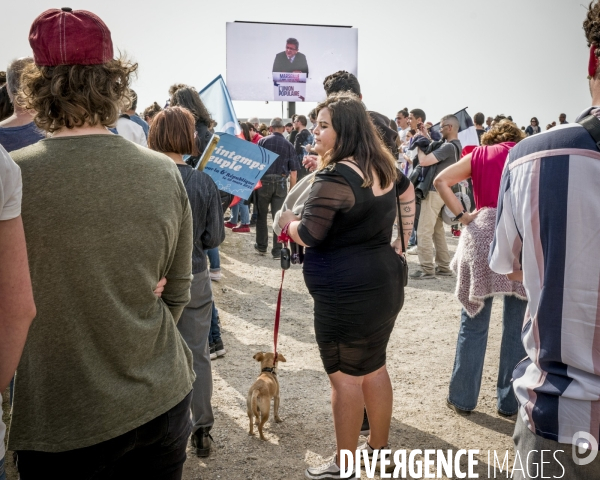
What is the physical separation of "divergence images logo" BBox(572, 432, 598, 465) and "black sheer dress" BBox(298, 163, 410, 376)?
1.43 meters

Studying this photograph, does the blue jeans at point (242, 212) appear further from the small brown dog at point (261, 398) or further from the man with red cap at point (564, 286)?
the man with red cap at point (564, 286)

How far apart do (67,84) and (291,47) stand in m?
22.3

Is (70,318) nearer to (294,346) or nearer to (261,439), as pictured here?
(261,439)

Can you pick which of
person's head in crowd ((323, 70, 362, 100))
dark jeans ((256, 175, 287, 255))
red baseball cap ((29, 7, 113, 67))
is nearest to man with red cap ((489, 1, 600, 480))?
red baseball cap ((29, 7, 113, 67))

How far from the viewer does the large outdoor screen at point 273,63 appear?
22.1 metres

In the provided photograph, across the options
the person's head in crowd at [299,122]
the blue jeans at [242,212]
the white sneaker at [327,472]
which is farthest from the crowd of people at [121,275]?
the person's head in crowd at [299,122]

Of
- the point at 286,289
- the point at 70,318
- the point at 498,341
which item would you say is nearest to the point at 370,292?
the point at 70,318

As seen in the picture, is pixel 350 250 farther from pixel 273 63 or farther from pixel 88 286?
pixel 273 63

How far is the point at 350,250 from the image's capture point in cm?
293

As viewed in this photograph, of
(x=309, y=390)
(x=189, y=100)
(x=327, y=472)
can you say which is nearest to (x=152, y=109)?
(x=189, y=100)

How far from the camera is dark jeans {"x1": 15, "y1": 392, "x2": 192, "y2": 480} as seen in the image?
63.2 inches

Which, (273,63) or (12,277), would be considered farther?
(273,63)

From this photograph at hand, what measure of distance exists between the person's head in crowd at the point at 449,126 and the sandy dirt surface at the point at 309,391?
2.11 metres

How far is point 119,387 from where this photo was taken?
164cm
